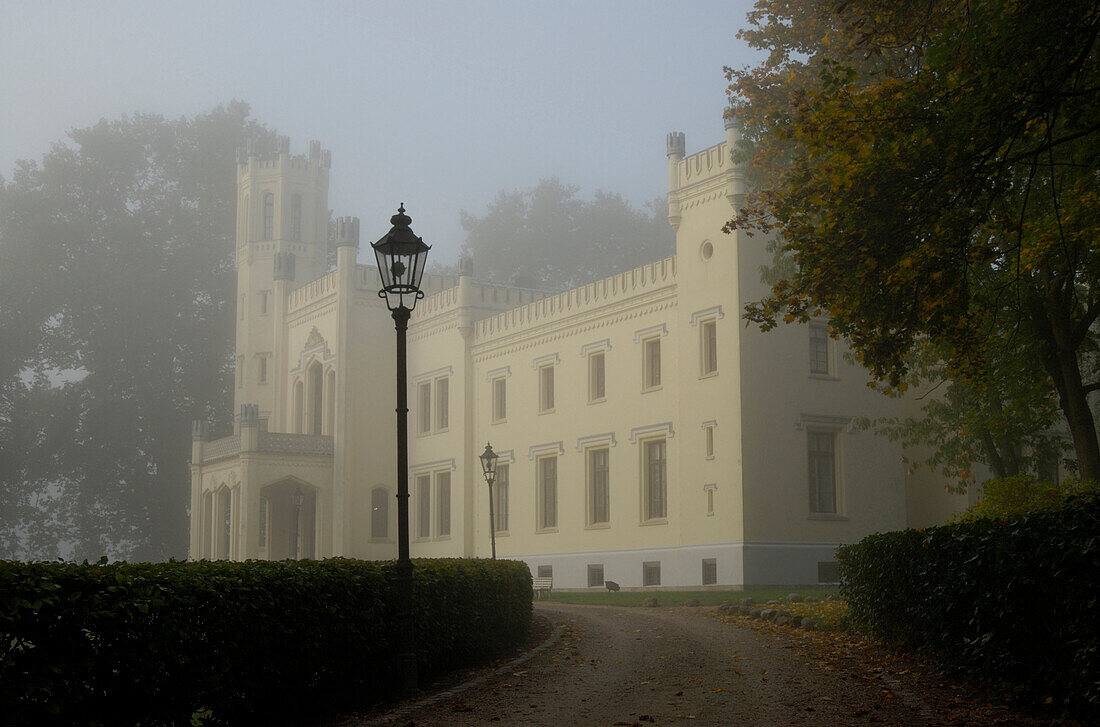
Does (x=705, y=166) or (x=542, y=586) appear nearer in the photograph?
(x=705, y=166)

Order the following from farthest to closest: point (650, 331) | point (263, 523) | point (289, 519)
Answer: point (263, 523) → point (289, 519) → point (650, 331)

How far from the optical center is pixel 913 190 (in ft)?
33.5

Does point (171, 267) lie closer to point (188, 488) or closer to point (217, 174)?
point (217, 174)

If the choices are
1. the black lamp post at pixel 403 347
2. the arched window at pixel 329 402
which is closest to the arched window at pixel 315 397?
the arched window at pixel 329 402

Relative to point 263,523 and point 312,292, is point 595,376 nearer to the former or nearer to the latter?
point 312,292

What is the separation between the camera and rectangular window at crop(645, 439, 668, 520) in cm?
2994

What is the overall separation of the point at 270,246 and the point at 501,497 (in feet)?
62.8

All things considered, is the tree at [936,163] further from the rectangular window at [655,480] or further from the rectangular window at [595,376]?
the rectangular window at [595,376]

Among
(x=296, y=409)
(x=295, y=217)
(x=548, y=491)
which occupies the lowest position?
(x=548, y=491)

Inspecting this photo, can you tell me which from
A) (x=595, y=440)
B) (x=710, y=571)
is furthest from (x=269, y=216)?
(x=710, y=571)

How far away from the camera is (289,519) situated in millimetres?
45906

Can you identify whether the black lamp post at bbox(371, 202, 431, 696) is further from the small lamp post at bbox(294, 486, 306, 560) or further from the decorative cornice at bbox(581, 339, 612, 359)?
the small lamp post at bbox(294, 486, 306, 560)

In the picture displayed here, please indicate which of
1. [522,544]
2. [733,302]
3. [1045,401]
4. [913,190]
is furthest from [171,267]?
[913,190]

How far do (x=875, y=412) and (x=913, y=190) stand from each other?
788 inches
